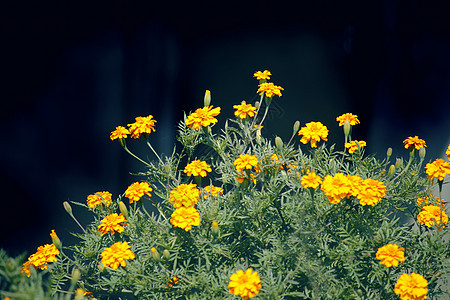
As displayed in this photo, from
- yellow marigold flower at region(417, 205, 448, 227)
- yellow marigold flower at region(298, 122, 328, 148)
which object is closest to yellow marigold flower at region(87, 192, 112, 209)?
yellow marigold flower at region(298, 122, 328, 148)

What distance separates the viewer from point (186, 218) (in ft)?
5.88

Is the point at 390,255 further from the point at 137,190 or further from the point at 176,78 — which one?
the point at 176,78

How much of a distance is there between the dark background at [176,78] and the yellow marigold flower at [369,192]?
1.36 metres

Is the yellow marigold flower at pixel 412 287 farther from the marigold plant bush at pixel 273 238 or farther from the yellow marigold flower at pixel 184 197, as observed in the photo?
the yellow marigold flower at pixel 184 197

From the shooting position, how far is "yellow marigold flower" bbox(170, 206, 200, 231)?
1.78m

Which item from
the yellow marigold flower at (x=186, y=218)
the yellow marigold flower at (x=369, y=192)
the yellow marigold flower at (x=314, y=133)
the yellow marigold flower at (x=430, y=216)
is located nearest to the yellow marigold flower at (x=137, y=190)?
the yellow marigold flower at (x=186, y=218)

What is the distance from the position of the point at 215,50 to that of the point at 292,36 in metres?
0.53

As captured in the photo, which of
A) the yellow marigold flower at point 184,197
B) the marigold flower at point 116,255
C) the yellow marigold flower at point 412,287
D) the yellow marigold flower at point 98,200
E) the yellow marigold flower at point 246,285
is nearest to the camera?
the yellow marigold flower at point 246,285

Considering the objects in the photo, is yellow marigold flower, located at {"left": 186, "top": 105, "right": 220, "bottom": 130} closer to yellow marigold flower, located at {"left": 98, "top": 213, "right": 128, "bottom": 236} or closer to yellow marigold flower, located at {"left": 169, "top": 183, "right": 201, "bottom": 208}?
yellow marigold flower, located at {"left": 169, "top": 183, "right": 201, "bottom": 208}

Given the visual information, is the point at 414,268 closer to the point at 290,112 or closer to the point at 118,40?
the point at 290,112

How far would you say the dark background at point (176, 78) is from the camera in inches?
106

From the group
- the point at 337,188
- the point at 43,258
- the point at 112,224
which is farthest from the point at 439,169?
the point at 43,258

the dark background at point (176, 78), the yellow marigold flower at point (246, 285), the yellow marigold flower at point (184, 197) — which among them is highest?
the dark background at point (176, 78)

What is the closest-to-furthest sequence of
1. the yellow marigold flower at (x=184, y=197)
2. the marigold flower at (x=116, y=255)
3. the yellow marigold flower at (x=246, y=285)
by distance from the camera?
the yellow marigold flower at (x=246, y=285)
the marigold flower at (x=116, y=255)
the yellow marigold flower at (x=184, y=197)
